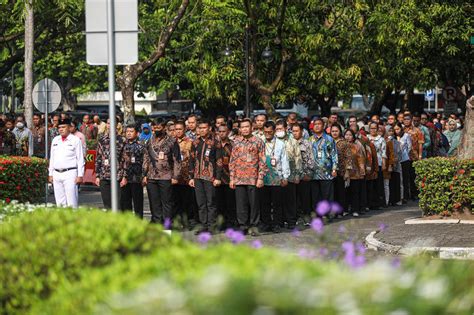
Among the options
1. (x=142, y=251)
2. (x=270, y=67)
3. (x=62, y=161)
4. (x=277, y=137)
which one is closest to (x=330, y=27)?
(x=270, y=67)

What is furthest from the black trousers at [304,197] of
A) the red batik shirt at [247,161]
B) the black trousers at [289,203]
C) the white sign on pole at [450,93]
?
the white sign on pole at [450,93]

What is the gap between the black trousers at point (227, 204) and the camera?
66.9 feet

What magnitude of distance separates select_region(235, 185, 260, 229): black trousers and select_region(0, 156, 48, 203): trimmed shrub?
10.0 feet

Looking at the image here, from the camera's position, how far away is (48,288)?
6.34 metres

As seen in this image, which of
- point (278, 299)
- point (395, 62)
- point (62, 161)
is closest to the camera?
point (278, 299)

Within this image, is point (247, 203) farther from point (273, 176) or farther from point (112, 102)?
point (112, 102)

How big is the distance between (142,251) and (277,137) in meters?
13.5

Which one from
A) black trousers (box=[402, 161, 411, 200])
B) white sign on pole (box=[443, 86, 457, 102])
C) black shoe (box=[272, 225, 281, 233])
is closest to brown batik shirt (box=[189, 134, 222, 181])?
black shoe (box=[272, 225, 281, 233])

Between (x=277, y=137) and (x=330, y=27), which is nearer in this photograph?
(x=277, y=137)

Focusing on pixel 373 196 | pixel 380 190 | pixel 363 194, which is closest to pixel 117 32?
pixel 363 194

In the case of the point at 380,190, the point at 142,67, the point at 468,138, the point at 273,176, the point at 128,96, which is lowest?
the point at 380,190

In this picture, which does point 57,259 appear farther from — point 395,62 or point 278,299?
point 395,62

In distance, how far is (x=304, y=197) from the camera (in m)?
21.4

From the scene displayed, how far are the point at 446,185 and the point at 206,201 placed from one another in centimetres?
382
